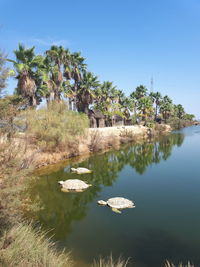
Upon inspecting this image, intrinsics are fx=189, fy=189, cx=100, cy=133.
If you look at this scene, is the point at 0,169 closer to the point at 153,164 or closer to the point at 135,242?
the point at 135,242

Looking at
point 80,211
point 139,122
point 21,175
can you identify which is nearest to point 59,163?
point 80,211

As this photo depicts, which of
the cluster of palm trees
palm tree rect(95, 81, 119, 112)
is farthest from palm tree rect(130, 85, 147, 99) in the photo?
palm tree rect(95, 81, 119, 112)

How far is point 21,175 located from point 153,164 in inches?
910

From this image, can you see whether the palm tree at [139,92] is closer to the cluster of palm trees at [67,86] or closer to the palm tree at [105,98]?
the cluster of palm trees at [67,86]

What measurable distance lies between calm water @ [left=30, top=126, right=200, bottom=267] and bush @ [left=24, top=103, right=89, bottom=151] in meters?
4.00

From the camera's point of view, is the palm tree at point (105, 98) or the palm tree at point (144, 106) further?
the palm tree at point (144, 106)

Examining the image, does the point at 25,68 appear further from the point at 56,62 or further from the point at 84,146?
the point at 84,146

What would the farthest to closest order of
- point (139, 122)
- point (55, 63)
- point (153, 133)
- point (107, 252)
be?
point (139, 122)
point (153, 133)
point (55, 63)
point (107, 252)

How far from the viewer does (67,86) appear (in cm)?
4406

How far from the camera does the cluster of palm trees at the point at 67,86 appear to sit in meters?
27.2

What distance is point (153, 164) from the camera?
89.0ft

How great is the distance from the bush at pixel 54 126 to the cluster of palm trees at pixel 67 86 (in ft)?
10.8

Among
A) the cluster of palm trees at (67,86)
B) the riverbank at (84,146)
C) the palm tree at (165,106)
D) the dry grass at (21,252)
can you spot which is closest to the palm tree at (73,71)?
the cluster of palm trees at (67,86)

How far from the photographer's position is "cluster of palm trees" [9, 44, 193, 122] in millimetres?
27172
